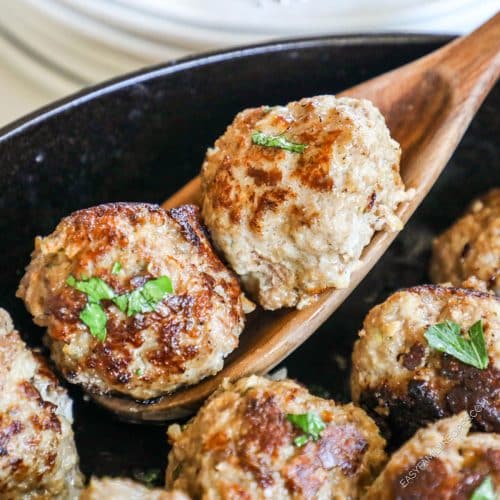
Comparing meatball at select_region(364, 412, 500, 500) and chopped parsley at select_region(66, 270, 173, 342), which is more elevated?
chopped parsley at select_region(66, 270, 173, 342)

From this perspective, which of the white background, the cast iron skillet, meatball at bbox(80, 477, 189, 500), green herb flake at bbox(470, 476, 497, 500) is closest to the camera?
green herb flake at bbox(470, 476, 497, 500)

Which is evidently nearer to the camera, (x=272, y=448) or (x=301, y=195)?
(x=272, y=448)

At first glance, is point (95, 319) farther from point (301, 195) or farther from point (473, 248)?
point (473, 248)

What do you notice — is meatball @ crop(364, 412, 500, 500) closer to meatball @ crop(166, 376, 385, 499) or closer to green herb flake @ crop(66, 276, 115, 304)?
meatball @ crop(166, 376, 385, 499)

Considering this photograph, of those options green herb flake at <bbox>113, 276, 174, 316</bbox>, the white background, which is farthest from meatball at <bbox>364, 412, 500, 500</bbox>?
the white background

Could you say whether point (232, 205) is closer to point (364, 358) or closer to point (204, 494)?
point (364, 358)

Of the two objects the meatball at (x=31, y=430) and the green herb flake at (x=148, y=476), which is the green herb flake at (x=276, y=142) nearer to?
the meatball at (x=31, y=430)

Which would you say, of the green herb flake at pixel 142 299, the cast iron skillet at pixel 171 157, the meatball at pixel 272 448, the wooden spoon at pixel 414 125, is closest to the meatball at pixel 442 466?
the meatball at pixel 272 448

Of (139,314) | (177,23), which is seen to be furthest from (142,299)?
(177,23)
